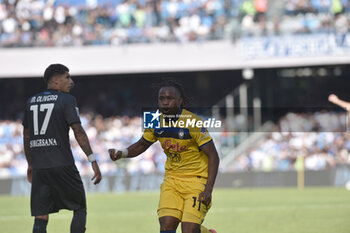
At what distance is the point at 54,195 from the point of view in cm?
771

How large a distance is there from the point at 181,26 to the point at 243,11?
2.68 metres

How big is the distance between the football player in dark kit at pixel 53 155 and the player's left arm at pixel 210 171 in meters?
1.28

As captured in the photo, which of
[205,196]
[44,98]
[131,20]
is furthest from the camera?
[131,20]

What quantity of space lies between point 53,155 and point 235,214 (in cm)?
816

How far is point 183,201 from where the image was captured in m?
7.41

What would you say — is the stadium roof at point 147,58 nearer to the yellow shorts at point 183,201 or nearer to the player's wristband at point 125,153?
the player's wristband at point 125,153

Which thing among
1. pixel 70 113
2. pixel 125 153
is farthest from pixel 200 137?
pixel 70 113

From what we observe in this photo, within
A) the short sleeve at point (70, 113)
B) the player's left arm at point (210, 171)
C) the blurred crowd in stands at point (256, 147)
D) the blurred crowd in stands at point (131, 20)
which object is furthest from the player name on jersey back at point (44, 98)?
the blurred crowd in stands at point (131, 20)

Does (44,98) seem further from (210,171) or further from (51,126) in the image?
(210,171)

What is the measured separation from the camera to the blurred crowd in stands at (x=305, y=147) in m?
26.2

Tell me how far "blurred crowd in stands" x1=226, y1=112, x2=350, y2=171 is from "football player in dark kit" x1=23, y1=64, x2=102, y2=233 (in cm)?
1871

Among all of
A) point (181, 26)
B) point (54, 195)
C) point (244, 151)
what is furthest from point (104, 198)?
point (54, 195)

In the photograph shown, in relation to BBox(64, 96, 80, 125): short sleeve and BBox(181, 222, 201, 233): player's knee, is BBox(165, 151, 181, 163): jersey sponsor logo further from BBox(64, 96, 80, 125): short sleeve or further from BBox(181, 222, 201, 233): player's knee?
BBox(64, 96, 80, 125): short sleeve

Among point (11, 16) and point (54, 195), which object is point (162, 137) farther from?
point (11, 16)
